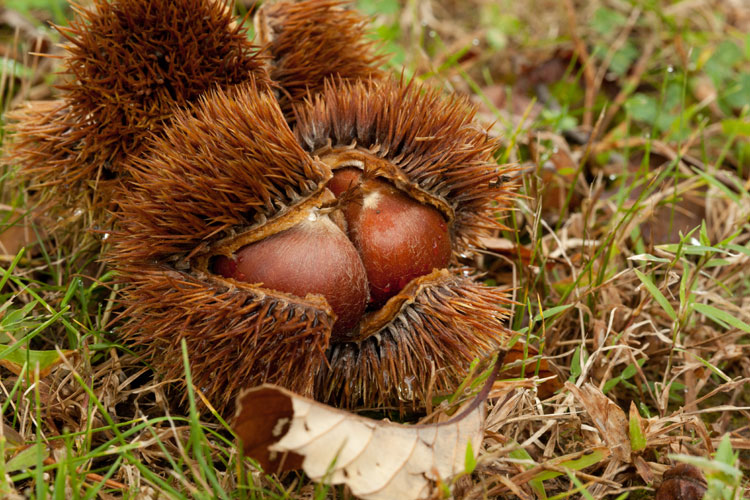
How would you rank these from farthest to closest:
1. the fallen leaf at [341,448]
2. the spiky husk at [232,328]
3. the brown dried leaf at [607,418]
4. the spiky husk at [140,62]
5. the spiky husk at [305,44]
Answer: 1. the spiky husk at [305,44]
2. the spiky husk at [140,62]
3. the brown dried leaf at [607,418]
4. the spiky husk at [232,328]
5. the fallen leaf at [341,448]

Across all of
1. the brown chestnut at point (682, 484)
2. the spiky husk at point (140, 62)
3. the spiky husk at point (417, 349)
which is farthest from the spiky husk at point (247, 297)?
the brown chestnut at point (682, 484)

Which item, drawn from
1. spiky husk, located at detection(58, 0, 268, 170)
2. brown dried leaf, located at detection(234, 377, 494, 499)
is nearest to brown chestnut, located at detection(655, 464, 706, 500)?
brown dried leaf, located at detection(234, 377, 494, 499)

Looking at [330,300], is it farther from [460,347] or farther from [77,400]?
[77,400]

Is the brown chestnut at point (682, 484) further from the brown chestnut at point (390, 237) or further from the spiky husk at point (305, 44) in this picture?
the spiky husk at point (305, 44)

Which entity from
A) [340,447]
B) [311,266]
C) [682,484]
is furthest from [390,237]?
[682,484]

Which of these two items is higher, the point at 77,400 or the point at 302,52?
the point at 302,52

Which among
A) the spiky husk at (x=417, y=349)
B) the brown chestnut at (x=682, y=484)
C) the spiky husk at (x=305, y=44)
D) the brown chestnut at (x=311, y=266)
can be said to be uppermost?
the spiky husk at (x=305, y=44)

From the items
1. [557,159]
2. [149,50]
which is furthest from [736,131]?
[149,50]

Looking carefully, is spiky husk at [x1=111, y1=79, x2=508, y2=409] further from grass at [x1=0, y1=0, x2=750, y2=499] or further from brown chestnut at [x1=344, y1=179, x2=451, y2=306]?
grass at [x1=0, y1=0, x2=750, y2=499]
